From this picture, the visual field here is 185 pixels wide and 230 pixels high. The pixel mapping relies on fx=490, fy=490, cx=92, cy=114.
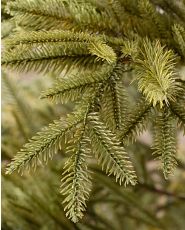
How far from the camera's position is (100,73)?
2.96ft

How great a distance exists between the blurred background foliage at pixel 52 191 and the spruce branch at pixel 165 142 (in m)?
0.60

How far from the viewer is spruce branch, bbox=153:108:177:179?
2.65 feet

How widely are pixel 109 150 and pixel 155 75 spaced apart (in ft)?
0.48

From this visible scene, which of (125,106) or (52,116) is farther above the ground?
(125,106)

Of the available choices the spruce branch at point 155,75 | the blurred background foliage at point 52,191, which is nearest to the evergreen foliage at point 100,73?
the spruce branch at point 155,75

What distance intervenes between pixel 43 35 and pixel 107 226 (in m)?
0.97

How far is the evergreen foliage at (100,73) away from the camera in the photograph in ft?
2.64

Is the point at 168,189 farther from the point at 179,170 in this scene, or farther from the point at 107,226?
the point at 107,226

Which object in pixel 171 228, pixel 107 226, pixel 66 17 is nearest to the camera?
pixel 66 17

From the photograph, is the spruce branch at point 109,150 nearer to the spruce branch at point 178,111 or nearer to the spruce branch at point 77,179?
the spruce branch at point 77,179

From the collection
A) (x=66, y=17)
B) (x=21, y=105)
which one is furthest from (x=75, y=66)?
(x=21, y=105)

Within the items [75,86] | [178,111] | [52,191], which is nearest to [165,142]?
[178,111]

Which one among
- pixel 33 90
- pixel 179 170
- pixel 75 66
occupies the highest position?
pixel 75 66

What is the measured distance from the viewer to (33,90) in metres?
2.12
